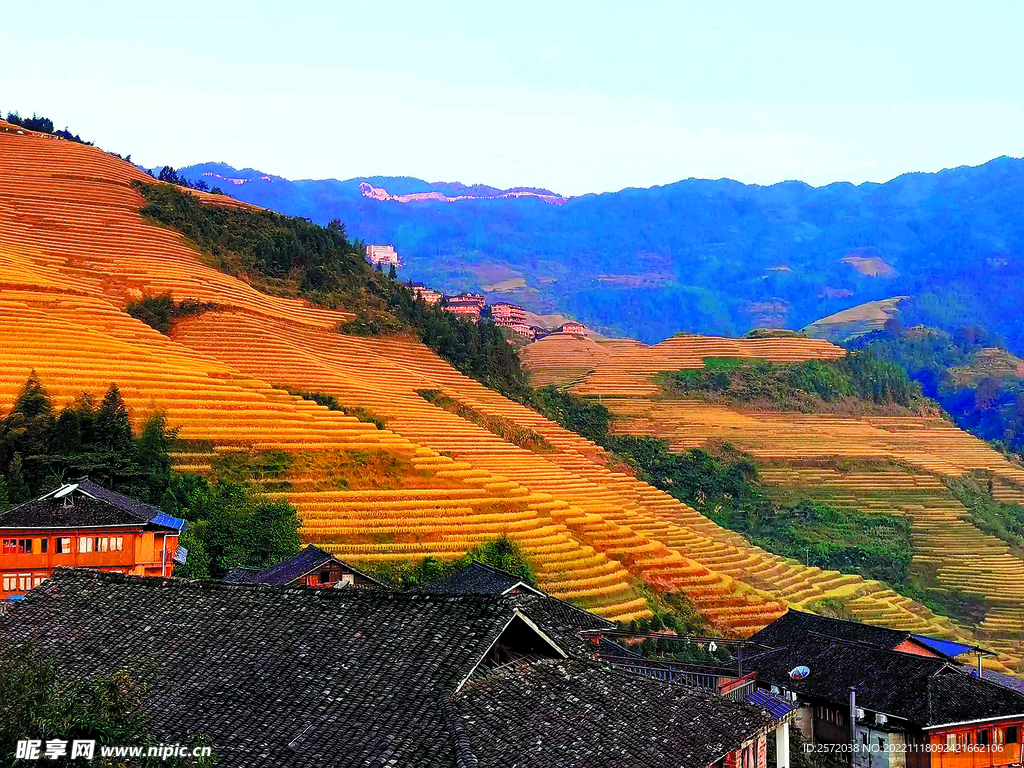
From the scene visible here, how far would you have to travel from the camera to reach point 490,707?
10.4m

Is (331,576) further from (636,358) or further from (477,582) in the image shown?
(636,358)

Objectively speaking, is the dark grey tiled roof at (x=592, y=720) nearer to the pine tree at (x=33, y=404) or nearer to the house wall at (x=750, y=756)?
the house wall at (x=750, y=756)

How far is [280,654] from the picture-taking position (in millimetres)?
11391

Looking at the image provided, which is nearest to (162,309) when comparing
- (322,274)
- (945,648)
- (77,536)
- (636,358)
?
(322,274)

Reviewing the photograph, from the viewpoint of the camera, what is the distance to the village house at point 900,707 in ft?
72.3

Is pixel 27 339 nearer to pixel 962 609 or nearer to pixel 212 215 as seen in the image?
pixel 212 215

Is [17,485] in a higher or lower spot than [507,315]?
lower

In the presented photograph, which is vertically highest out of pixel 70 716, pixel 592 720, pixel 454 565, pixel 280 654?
pixel 70 716

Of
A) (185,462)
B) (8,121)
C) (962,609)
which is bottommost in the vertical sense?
(962,609)

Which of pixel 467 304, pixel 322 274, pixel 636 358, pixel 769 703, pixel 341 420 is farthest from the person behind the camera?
pixel 467 304

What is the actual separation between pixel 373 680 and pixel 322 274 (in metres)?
58.8

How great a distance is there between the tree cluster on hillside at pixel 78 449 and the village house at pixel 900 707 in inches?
825

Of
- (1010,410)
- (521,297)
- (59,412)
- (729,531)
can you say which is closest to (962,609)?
(729,531)

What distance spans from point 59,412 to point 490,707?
106ft
